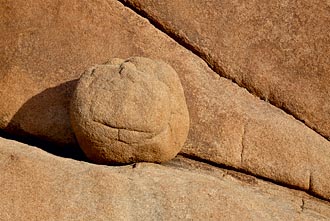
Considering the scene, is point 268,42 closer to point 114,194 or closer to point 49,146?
point 49,146

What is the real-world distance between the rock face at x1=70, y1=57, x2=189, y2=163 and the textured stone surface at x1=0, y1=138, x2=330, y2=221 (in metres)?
0.12

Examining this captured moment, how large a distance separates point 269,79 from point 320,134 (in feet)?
1.64

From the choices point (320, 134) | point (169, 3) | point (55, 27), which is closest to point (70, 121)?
point (55, 27)

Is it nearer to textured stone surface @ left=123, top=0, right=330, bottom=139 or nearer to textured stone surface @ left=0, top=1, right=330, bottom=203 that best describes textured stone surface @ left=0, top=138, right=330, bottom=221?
textured stone surface @ left=0, top=1, right=330, bottom=203

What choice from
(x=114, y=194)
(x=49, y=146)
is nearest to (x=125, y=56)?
(x=49, y=146)

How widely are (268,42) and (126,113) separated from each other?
1403mm

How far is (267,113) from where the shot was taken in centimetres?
478

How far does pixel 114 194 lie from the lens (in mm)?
3848

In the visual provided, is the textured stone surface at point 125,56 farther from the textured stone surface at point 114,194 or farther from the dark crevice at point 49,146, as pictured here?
the textured stone surface at point 114,194

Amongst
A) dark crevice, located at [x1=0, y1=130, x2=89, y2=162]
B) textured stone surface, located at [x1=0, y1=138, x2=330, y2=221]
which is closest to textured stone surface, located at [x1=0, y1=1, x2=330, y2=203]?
dark crevice, located at [x1=0, y1=130, x2=89, y2=162]

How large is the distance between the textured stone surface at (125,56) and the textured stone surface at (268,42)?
0.28 ft

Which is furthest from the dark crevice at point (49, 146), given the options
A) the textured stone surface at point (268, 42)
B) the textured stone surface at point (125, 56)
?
the textured stone surface at point (268, 42)

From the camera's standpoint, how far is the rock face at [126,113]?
4070 mm

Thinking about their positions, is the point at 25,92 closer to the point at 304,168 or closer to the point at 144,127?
the point at 144,127
